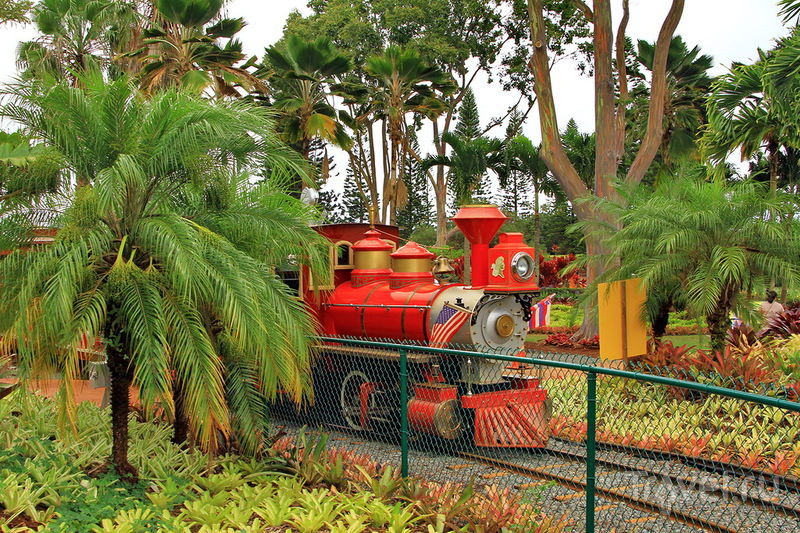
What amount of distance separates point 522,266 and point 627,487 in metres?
2.80

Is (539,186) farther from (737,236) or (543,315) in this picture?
(737,236)

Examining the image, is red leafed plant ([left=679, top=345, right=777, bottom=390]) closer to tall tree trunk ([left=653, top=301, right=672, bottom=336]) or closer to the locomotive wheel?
tall tree trunk ([left=653, top=301, right=672, bottom=336])

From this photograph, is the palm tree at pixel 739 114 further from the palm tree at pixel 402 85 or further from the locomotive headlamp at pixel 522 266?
the palm tree at pixel 402 85

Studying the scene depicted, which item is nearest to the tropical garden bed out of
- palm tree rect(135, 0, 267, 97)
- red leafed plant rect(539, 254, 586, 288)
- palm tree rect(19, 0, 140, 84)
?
palm tree rect(135, 0, 267, 97)

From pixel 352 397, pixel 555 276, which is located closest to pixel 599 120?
pixel 352 397

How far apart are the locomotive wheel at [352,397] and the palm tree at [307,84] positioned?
10828 mm

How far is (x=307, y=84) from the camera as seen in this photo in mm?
18719

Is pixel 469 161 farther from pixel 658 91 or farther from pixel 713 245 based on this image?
pixel 713 245

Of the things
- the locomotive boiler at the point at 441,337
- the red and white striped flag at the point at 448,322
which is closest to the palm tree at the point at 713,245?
the locomotive boiler at the point at 441,337

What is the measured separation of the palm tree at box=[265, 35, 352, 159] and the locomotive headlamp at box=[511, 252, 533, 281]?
1137 centimetres

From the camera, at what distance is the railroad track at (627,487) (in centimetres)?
497

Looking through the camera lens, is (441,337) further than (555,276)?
No

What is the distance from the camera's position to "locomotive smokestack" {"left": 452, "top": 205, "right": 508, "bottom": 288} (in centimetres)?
777

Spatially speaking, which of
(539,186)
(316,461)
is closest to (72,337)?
(316,461)
